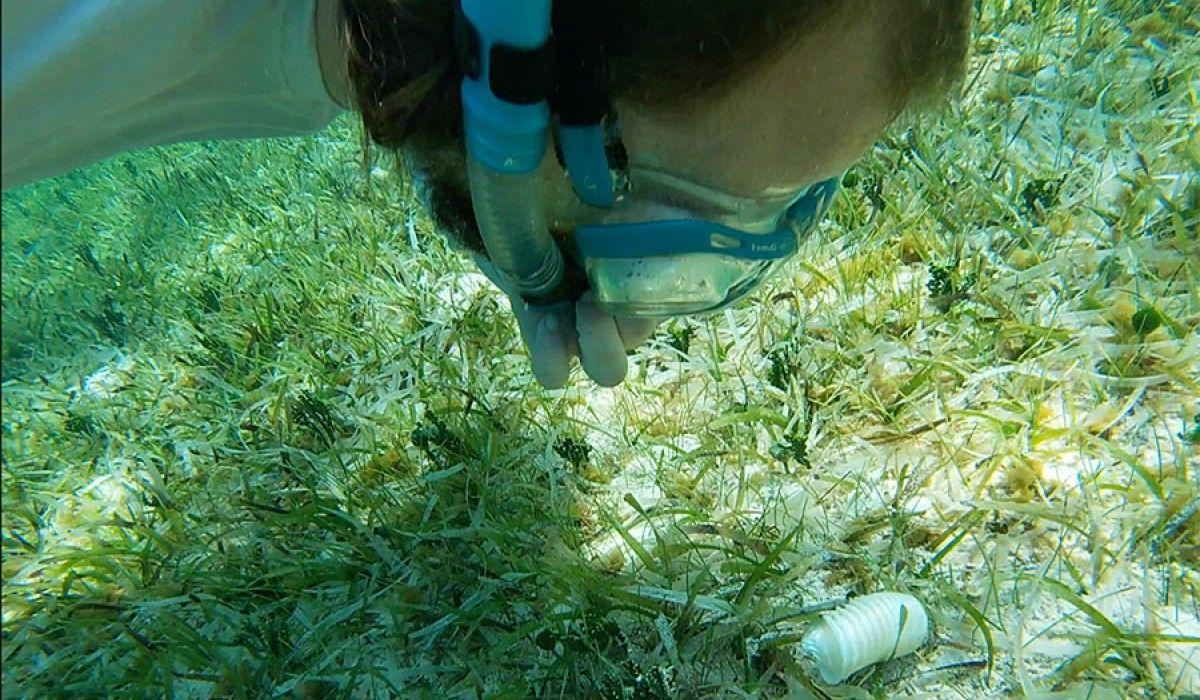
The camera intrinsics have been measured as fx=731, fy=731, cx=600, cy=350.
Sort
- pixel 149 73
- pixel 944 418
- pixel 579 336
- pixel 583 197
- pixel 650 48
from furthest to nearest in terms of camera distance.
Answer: pixel 944 418
pixel 579 336
pixel 149 73
pixel 583 197
pixel 650 48

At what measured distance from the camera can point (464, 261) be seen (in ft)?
11.4

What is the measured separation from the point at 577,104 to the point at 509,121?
0.42ft

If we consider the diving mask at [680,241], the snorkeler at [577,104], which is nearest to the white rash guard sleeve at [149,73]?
the snorkeler at [577,104]

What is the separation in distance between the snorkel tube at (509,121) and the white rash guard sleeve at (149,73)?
677 millimetres

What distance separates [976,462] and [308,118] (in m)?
2.20

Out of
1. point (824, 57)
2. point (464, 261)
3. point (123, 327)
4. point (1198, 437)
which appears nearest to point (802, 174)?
point (824, 57)

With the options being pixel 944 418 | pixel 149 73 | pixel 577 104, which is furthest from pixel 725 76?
pixel 944 418

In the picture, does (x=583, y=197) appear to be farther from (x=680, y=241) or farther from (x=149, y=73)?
(x=149, y=73)

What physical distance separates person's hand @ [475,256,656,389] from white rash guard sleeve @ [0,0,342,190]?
29.2 inches

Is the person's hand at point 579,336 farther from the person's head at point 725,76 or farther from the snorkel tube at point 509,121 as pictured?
the person's head at point 725,76

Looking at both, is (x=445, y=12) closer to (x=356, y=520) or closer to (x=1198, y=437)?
(x=356, y=520)

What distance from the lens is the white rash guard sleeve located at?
1.35 m

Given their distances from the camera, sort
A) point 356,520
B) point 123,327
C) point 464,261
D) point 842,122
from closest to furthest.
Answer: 1. point 842,122
2. point 356,520
3. point 464,261
4. point 123,327

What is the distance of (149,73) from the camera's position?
1.62 metres
